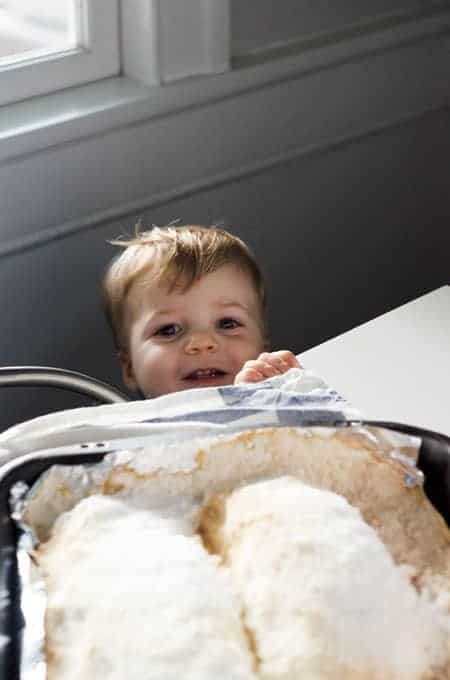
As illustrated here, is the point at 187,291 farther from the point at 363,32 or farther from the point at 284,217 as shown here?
the point at 363,32

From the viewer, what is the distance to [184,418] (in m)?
0.95

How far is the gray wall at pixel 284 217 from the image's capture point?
1633mm

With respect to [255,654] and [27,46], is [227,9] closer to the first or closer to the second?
[27,46]

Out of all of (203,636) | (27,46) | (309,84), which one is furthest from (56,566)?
(309,84)

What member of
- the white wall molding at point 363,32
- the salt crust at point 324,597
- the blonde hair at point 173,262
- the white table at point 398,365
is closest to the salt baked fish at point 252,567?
the salt crust at point 324,597

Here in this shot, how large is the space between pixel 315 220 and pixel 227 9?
0.43 meters

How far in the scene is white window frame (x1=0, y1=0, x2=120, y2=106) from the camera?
160 cm

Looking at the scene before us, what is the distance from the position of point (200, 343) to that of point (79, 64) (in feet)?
1.81

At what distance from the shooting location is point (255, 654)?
728 millimetres

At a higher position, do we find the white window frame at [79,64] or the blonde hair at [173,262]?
the white window frame at [79,64]

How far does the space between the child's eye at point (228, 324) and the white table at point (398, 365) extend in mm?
136

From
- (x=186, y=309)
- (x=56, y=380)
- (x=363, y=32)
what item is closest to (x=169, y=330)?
(x=186, y=309)

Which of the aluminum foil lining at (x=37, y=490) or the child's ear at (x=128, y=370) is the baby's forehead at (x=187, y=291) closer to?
the child's ear at (x=128, y=370)

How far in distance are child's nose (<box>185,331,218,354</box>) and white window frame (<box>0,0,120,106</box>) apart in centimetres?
49
